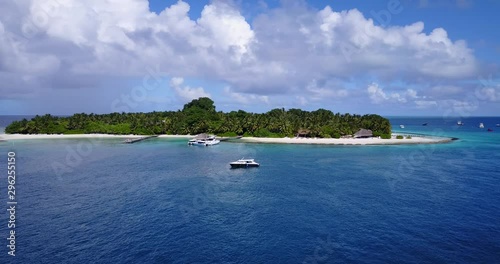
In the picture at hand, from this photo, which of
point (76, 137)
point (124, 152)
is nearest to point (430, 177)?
point (124, 152)

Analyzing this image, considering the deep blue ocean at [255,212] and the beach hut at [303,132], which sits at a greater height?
the beach hut at [303,132]

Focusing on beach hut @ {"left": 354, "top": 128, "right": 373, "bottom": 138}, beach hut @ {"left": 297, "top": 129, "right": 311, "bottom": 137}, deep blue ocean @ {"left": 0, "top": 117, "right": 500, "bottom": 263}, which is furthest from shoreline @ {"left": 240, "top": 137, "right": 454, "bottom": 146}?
deep blue ocean @ {"left": 0, "top": 117, "right": 500, "bottom": 263}

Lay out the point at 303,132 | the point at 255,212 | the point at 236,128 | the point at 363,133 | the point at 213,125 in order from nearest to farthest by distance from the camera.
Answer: the point at 255,212 → the point at 363,133 → the point at 303,132 → the point at 236,128 → the point at 213,125

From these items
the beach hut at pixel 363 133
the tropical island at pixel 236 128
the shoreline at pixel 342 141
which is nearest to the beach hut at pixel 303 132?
the tropical island at pixel 236 128

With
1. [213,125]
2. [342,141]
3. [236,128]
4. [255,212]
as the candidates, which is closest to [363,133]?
[342,141]

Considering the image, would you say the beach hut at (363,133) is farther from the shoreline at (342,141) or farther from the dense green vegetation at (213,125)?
the dense green vegetation at (213,125)

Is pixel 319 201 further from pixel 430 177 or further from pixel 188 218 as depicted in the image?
pixel 430 177

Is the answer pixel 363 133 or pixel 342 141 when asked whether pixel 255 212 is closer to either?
pixel 342 141
